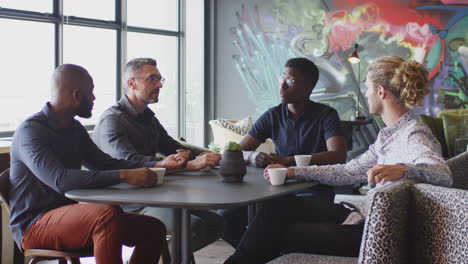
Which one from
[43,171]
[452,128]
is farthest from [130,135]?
[452,128]

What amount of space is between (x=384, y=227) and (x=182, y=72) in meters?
7.11

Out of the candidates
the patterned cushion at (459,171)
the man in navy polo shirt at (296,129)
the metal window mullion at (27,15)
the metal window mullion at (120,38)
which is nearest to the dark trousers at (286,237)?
the patterned cushion at (459,171)

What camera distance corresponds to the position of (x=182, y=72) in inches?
336

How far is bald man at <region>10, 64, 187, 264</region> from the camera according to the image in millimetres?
2402

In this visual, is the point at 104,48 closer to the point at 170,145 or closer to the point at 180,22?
the point at 180,22

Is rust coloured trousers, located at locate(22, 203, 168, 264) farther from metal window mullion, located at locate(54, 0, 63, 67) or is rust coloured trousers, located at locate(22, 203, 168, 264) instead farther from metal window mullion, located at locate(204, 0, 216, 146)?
metal window mullion, located at locate(204, 0, 216, 146)

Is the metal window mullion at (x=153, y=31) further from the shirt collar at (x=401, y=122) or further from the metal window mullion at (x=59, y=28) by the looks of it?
the shirt collar at (x=401, y=122)

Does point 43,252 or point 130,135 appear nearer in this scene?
point 43,252

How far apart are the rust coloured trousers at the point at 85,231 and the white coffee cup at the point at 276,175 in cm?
63

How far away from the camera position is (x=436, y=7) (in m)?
7.46

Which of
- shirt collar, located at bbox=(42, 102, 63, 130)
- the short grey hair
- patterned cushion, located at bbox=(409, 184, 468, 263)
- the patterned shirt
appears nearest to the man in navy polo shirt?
the patterned shirt

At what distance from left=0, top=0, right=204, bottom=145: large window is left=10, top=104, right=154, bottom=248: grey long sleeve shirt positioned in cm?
331

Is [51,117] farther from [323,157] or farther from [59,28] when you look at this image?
[59,28]

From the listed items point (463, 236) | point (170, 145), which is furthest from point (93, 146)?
point (463, 236)
